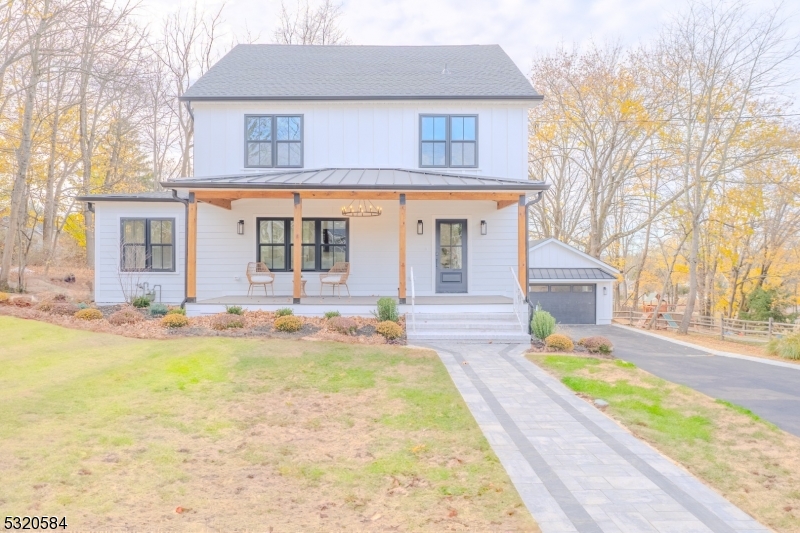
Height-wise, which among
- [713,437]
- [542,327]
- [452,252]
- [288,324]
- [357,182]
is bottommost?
[713,437]

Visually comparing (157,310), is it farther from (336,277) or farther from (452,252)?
(452,252)

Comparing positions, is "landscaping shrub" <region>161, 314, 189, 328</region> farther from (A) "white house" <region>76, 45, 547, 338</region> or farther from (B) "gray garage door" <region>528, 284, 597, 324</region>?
(B) "gray garage door" <region>528, 284, 597, 324</region>

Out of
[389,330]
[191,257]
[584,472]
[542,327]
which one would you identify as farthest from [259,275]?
[584,472]

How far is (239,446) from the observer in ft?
14.8

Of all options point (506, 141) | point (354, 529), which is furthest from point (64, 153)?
point (354, 529)

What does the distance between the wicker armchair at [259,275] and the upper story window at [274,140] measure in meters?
2.92

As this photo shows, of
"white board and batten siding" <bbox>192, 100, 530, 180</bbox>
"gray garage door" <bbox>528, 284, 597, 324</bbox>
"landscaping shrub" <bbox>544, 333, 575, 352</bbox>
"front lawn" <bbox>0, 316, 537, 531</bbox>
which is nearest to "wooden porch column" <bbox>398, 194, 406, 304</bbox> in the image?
"white board and batten siding" <bbox>192, 100, 530, 180</bbox>

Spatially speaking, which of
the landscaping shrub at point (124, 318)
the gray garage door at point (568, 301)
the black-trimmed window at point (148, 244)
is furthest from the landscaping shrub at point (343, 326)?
the gray garage door at point (568, 301)

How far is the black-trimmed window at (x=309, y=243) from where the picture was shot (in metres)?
13.4

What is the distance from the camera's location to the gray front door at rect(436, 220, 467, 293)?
13.4 metres

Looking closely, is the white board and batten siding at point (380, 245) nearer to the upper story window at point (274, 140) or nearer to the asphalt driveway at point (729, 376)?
the upper story window at point (274, 140)

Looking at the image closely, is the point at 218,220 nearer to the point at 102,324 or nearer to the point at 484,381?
the point at 102,324

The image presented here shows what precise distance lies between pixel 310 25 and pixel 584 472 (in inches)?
1102

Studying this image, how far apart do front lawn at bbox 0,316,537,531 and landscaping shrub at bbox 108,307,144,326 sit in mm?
1981
